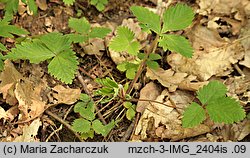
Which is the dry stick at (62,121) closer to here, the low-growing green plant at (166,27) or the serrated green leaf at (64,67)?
the serrated green leaf at (64,67)

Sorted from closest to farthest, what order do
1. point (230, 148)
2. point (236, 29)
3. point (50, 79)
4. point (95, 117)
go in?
point (230, 148), point (95, 117), point (50, 79), point (236, 29)

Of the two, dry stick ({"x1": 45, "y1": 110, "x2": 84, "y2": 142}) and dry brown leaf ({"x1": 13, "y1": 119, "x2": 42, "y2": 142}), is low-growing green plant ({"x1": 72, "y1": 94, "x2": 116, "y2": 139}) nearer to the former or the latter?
dry stick ({"x1": 45, "y1": 110, "x2": 84, "y2": 142})

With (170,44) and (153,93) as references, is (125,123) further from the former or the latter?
(170,44)

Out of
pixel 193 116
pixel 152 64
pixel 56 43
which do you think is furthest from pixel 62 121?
pixel 193 116

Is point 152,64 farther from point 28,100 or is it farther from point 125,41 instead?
point 28,100

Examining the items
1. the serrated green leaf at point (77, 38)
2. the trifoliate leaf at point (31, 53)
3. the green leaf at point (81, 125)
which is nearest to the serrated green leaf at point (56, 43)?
the trifoliate leaf at point (31, 53)

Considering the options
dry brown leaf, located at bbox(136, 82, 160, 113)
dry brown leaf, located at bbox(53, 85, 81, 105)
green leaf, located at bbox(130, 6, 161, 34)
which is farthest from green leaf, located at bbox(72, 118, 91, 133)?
green leaf, located at bbox(130, 6, 161, 34)

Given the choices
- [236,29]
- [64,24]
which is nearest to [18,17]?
[64,24]
